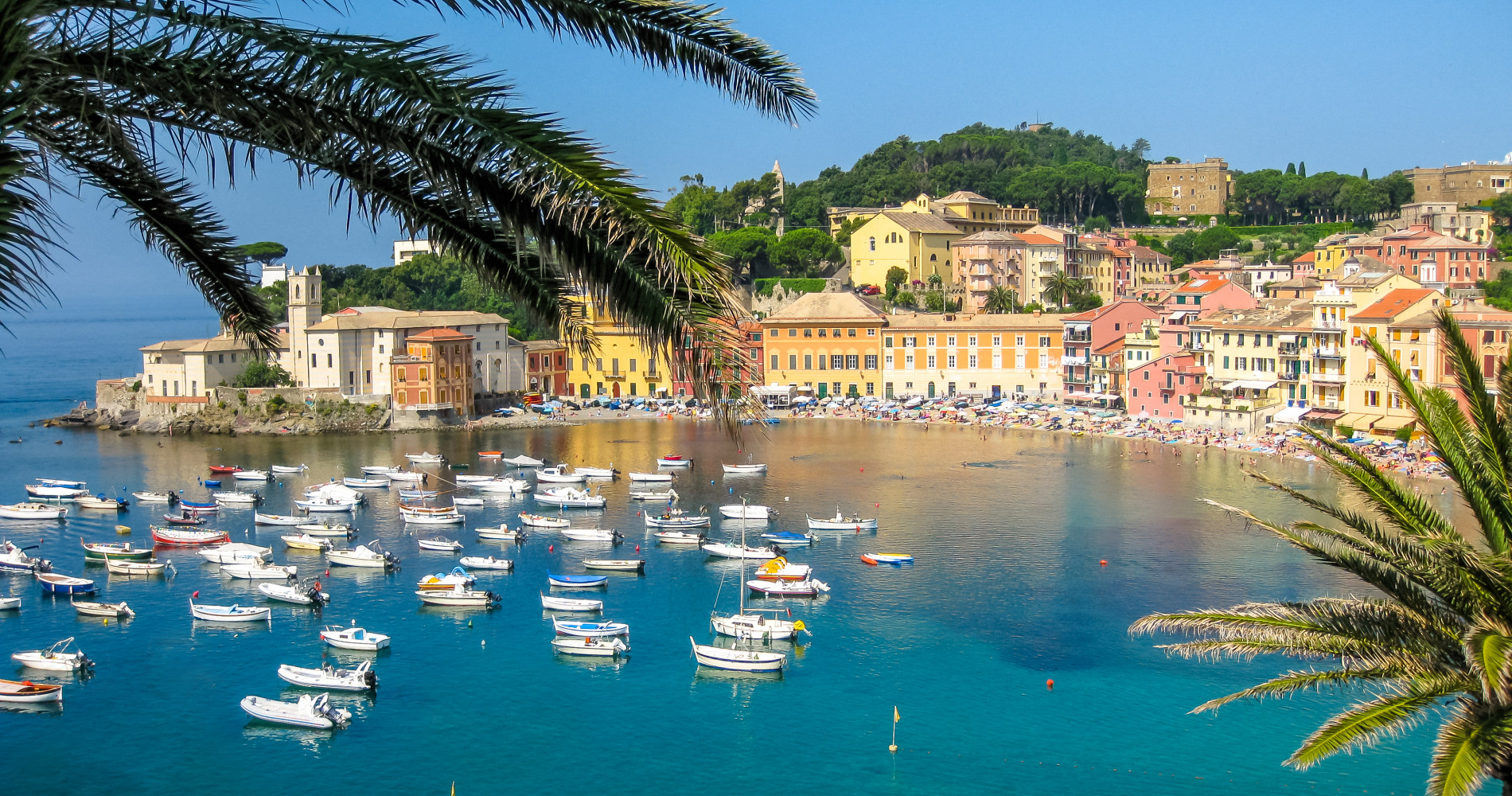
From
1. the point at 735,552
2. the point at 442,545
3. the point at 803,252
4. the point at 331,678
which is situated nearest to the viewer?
the point at 331,678

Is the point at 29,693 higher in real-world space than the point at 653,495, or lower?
lower

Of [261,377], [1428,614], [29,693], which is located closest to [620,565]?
[29,693]

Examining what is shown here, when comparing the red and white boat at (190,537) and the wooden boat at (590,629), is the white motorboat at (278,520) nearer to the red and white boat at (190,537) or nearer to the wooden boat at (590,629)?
the red and white boat at (190,537)

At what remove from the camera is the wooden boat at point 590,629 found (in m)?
18.9

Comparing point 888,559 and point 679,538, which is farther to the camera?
point 679,538

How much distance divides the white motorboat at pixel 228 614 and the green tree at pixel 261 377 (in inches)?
985

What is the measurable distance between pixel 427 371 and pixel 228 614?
78.3 ft

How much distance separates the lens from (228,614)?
20.1 meters

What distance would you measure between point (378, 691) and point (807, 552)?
31.9 feet

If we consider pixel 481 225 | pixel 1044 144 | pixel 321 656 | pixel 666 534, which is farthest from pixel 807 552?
Result: pixel 1044 144

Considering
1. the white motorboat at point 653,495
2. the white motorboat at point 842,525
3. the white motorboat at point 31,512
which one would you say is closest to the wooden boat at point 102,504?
the white motorboat at point 31,512

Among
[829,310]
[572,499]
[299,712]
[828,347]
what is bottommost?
[299,712]

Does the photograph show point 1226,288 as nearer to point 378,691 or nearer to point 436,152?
point 378,691

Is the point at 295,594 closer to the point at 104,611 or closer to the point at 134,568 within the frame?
the point at 104,611
